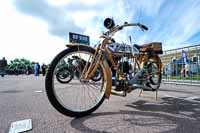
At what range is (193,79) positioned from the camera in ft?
24.4

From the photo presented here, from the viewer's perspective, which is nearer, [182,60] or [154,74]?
[154,74]

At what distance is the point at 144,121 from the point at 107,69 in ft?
2.86

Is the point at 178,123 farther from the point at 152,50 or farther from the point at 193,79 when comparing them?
the point at 193,79

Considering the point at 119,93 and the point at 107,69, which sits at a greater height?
the point at 107,69

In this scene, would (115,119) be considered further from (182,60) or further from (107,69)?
(182,60)

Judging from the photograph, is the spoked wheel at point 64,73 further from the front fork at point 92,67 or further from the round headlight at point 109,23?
the round headlight at point 109,23

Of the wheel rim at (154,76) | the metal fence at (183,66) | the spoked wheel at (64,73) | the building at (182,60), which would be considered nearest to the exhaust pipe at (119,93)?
the spoked wheel at (64,73)

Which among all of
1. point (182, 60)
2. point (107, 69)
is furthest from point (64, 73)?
point (182, 60)

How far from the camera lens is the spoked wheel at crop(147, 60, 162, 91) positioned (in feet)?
13.9

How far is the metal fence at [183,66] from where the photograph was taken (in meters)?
7.43

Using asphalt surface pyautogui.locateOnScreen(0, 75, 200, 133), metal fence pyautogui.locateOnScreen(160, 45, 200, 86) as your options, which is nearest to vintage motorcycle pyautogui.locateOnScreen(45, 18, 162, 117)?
asphalt surface pyautogui.locateOnScreen(0, 75, 200, 133)

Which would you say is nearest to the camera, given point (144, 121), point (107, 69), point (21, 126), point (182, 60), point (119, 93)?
point (21, 126)

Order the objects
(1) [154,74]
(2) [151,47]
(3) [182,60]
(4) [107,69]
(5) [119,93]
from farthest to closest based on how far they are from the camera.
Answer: (3) [182,60], (1) [154,74], (2) [151,47], (5) [119,93], (4) [107,69]

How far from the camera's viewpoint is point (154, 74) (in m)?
4.35
